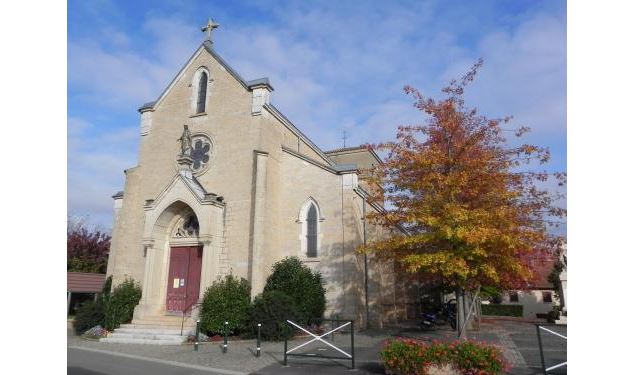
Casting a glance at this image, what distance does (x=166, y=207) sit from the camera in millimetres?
18562

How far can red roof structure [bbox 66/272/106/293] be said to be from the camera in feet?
72.8

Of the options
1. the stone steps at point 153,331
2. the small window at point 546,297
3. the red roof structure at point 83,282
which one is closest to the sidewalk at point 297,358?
the stone steps at point 153,331

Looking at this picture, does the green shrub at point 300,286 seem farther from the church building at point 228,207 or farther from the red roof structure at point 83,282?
the red roof structure at point 83,282

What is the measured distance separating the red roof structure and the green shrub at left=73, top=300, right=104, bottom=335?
448cm

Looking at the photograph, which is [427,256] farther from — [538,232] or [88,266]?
[88,266]

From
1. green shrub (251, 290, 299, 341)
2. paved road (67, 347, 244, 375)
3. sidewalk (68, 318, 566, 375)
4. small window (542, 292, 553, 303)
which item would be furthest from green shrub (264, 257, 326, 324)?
small window (542, 292, 553, 303)

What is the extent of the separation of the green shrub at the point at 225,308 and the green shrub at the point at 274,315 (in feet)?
1.97

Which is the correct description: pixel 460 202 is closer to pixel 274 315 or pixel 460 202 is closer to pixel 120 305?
pixel 274 315

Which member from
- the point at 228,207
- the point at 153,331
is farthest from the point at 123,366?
the point at 228,207

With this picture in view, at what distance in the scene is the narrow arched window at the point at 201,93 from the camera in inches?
834

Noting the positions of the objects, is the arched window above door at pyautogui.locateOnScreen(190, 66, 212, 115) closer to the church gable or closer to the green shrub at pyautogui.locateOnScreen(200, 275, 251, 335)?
the church gable

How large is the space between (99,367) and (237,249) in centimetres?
799

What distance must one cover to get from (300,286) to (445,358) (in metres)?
8.87
